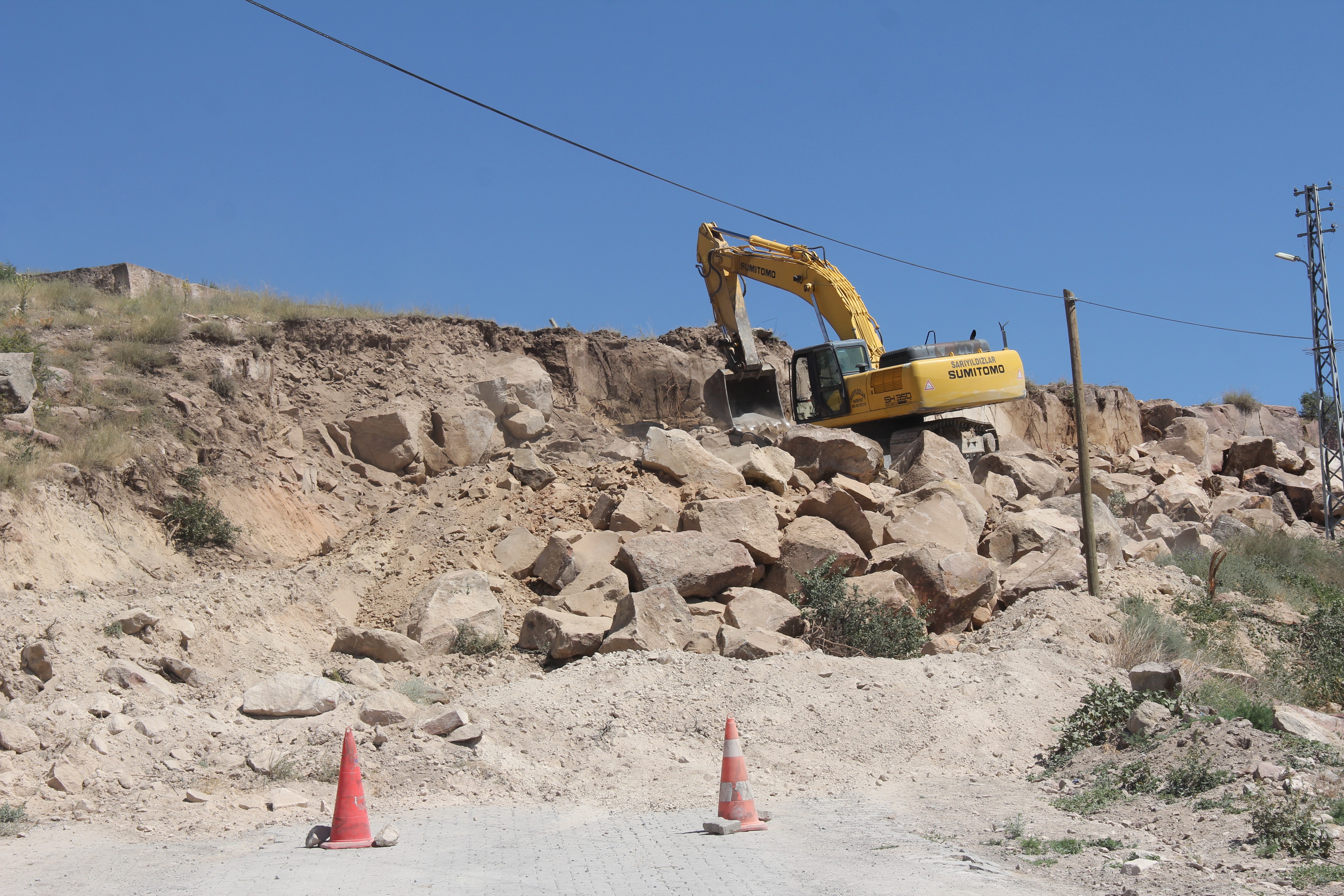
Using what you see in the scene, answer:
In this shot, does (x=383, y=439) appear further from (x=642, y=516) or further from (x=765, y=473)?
(x=765, y=473)

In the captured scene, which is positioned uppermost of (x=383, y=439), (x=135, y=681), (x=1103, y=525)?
(x=383, y=439)

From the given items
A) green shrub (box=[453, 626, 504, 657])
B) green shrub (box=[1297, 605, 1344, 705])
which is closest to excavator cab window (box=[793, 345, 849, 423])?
green shrub (box=[1297, 605, 1344, 705])

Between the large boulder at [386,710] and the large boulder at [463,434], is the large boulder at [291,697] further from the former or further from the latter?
the large boulder at [463,434]

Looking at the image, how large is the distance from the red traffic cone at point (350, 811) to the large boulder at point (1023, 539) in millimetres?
8507

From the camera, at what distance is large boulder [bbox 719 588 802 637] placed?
9.90 meters

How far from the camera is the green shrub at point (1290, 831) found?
198 inches

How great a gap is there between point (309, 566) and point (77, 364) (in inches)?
172

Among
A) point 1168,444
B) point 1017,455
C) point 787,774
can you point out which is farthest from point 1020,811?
point 1168,444

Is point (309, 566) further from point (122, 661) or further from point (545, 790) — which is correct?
point (545, 790)

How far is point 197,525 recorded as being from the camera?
11.0 meters

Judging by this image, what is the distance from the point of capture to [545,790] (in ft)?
22.5

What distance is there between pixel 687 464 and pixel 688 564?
263 centimetres

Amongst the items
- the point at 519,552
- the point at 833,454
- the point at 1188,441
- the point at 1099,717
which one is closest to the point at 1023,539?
the point at 833,454

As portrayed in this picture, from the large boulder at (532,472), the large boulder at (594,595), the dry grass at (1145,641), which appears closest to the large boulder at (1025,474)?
the dry grass at (1145,641)
